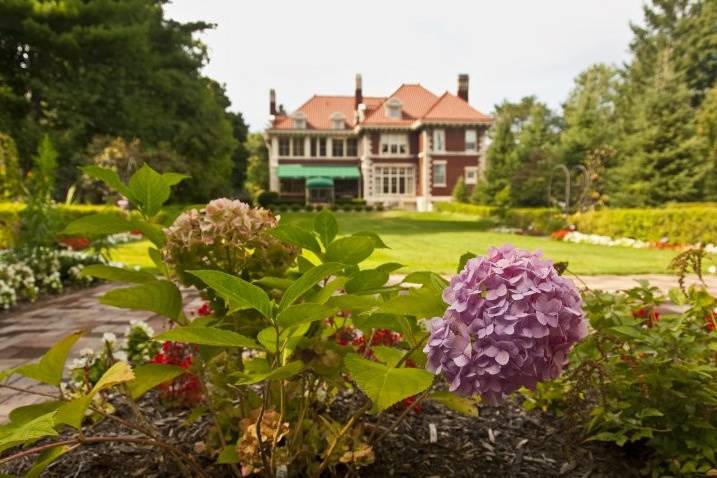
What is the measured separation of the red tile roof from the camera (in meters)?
35.8

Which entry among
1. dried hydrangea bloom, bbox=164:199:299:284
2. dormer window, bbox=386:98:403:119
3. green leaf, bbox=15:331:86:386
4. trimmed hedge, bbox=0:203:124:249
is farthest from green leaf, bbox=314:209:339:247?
dormer window, bbox=386:98:403:119

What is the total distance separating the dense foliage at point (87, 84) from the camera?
18812 millimetres

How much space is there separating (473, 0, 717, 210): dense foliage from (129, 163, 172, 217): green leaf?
831 inches

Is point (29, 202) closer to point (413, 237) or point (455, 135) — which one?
point (413, 237)

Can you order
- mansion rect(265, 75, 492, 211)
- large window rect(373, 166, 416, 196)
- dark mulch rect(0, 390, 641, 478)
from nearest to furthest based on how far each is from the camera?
dark mulch rect(0, 390, 641, 478) < mansion rect(265, 75, 492, 211) < large window rect(373, 166, 416, 196)

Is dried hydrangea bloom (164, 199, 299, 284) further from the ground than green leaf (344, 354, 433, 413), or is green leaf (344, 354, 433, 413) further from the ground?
dried hydrangea bloom (164, 199, 299, 284)

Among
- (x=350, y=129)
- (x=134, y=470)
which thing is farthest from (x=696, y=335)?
(x=350, y=129)

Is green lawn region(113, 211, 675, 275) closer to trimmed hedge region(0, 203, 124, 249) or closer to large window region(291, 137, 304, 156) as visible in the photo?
trimmed hedge region(0, 203, 124, 249)

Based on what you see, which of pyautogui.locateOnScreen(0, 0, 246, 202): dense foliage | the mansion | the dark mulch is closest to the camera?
the dark mulch

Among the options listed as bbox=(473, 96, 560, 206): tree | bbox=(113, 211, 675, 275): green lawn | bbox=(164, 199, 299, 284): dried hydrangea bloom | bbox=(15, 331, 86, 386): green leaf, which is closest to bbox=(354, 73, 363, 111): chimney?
bbox=(473, 96, 560, 206): tree

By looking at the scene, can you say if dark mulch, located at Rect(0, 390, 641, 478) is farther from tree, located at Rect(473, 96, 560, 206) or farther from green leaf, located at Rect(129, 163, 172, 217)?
tree, located at Rect(473, 96, 560, 206)

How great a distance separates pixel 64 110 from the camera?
2022 centimetres

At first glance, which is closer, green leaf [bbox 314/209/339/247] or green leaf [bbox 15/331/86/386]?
green leaf [bbox 15/331/86/386]

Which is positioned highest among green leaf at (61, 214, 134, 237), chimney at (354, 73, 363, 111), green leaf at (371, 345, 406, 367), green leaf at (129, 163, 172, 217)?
chimney at (354, 73, 363, 111)
